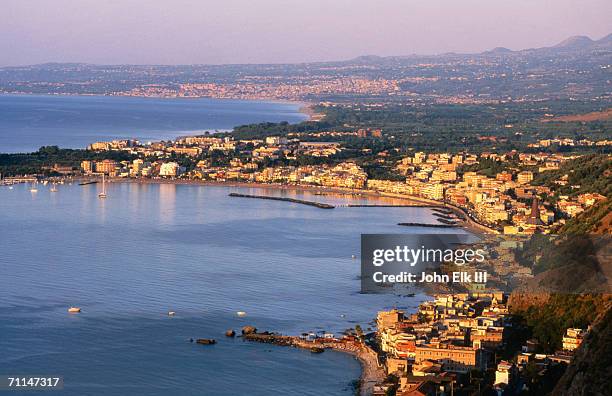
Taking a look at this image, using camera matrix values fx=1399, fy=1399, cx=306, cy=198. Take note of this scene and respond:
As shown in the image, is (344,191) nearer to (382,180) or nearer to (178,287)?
(382,180)

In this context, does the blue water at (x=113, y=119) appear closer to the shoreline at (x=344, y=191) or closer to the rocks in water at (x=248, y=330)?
the shoreline at (x=344, y=191)

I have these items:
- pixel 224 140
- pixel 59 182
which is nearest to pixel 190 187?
pixel 59 182

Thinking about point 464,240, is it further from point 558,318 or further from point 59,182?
point 59,182

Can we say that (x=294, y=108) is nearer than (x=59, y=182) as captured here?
No

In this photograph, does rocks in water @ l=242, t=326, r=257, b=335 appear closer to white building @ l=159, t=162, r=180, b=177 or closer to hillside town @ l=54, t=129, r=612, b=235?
hillside town @ l=54, t=129, r=612, b=235

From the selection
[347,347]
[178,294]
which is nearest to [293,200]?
[178,294]

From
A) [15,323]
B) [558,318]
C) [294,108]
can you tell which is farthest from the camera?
[294,108]

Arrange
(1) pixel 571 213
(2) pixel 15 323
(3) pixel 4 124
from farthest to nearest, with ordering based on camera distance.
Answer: (3) pixel 4 124 → (1) pixel 571 213 → (2) pixel 15 323
